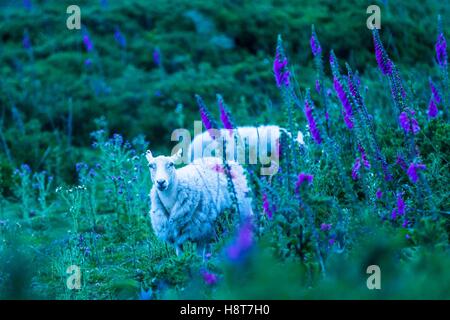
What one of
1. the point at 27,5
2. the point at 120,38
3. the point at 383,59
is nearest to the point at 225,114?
the point at 383,59

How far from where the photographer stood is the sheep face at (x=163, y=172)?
5704 mm

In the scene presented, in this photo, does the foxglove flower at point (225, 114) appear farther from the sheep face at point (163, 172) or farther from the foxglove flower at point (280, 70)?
the sheep face at point (163, 172)

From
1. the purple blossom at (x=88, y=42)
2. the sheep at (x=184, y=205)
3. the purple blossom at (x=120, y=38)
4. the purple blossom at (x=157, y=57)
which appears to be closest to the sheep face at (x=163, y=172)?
the sheep at (x=184, y=205)

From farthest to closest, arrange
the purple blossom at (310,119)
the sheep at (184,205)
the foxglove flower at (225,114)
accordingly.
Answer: the sheep at (184,205) → the purple blossom at (310,119) → the foxglove flower at (225,114)

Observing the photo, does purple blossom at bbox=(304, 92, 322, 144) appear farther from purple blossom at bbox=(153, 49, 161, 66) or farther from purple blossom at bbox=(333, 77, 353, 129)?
purple blossom at bbox=(153, 49, 161, 66)

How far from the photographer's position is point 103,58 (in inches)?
637

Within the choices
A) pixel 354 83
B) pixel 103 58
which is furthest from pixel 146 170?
pixel 103 58

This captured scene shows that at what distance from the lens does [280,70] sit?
5.03 m

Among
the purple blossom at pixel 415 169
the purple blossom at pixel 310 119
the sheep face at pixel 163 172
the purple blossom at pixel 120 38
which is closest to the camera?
the purple blossom at pixel 415 169

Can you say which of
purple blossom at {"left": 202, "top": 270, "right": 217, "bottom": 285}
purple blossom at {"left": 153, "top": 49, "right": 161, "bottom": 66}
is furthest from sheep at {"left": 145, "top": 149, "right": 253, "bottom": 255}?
purple blossom at {"left": 153, "top": 49, "right": 161, "bottom": 66}

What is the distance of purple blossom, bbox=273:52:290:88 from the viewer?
4988 millimetres

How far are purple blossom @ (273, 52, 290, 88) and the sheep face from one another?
1400 mm

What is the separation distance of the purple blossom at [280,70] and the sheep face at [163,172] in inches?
55.1
